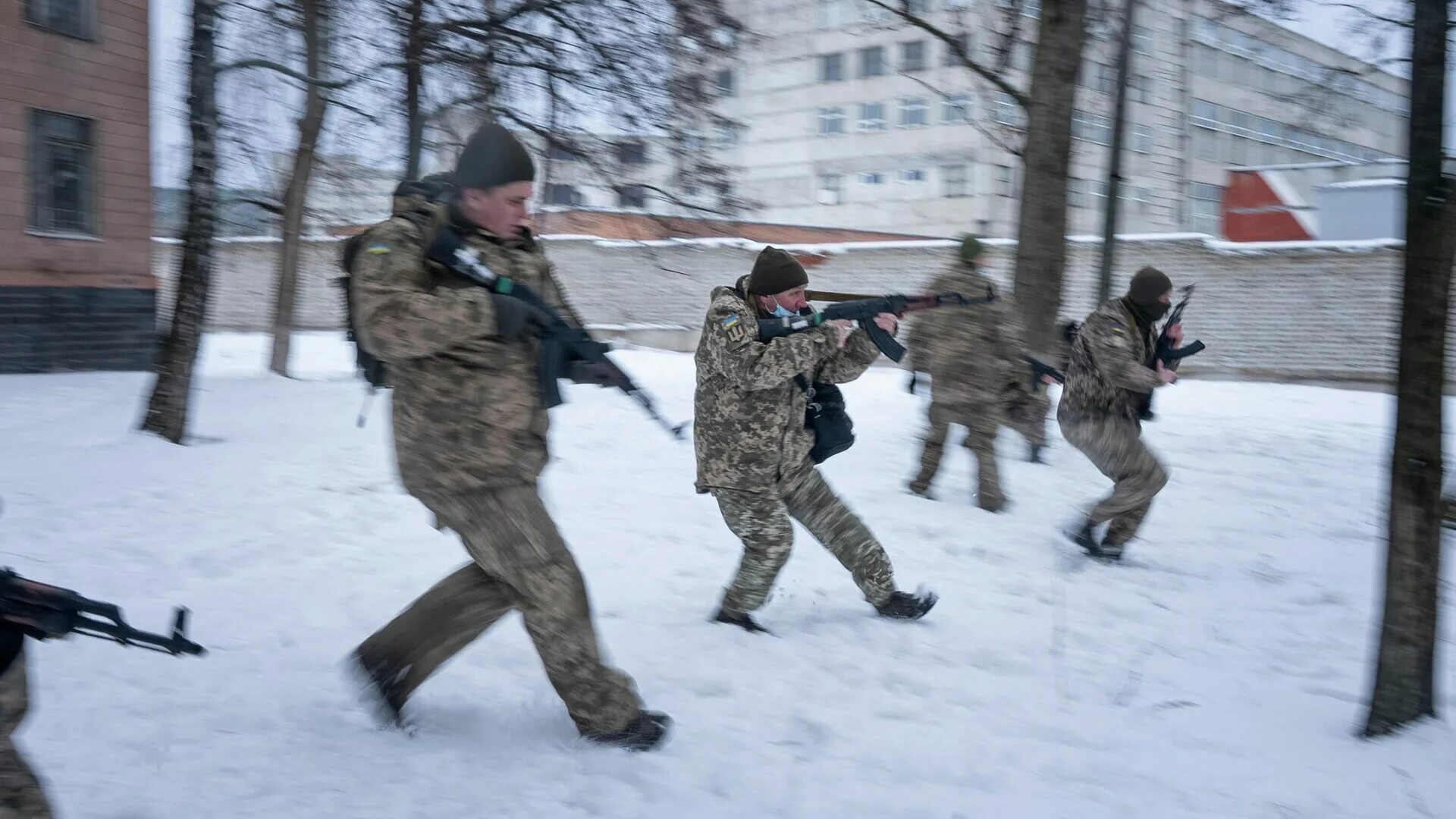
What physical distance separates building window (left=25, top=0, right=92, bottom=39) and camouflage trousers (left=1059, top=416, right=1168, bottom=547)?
44.1 feet

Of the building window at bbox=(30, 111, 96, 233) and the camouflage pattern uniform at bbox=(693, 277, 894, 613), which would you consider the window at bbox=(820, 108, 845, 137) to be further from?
the camouflage pattern uniform at bbox=(693, 277, 894, 613)

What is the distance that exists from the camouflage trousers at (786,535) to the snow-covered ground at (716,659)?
205 millimetres

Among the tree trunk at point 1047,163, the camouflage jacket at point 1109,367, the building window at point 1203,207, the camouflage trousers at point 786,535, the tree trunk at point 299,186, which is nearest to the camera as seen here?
the camouflage trousers at point 786,535

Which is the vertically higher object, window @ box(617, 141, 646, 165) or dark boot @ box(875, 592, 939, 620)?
window @ box(617, 141, 646, 165)

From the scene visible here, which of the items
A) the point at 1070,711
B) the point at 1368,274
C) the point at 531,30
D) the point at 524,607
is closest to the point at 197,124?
the point at 531,30

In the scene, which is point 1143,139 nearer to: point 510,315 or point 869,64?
point 869,64

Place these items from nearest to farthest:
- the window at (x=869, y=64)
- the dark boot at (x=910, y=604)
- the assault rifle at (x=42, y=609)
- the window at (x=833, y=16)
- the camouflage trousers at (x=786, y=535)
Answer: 1. the assault rifle at (x=42, y=609)
2. the camouflage trousers at (x=786, y=535)
3. the dark boot at (x=910, y=604)
4. the window at (x=869, y=64)
5. the window at (x=833, y=16)

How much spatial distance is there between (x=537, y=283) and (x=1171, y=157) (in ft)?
168

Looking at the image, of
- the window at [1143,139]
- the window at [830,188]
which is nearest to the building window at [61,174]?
the window at [830,188]

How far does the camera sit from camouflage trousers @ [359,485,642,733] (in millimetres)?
3484

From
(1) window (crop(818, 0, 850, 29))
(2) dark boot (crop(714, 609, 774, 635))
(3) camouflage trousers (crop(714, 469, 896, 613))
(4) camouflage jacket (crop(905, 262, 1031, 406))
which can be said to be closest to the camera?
(3) camouflage trousers (crop(714, 469, 896, 613))

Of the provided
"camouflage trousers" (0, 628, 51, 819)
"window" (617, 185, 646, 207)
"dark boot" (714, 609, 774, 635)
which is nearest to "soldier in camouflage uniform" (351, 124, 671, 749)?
"camouflage trousers" (0, 628, 51, 819)

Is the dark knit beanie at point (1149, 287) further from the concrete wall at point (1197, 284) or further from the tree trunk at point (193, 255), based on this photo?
the concrete wall at point (1197, 284)

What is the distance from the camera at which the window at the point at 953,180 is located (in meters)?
44.9
